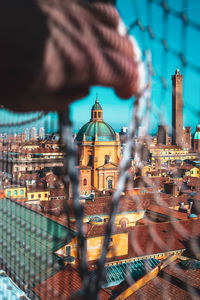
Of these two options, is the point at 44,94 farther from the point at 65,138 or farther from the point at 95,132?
the point at 95,132

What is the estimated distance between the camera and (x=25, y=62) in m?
0.21

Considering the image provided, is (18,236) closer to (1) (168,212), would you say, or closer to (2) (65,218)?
(2) (65,218)

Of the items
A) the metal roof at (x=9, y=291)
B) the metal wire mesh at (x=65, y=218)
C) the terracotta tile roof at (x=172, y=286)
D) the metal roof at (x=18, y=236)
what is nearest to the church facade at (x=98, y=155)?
the metal wire mesh at (x=65, y=218)

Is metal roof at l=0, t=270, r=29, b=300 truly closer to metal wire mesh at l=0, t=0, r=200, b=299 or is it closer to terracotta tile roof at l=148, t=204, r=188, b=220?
metal wire mesh at l=0, t=0, r=200, b=299

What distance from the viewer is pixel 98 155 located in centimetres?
726

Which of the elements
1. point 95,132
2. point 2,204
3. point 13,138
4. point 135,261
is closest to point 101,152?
point 95,132

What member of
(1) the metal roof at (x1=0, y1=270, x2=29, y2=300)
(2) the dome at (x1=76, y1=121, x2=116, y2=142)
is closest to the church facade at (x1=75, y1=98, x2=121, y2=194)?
(2) the dome at (x1=76, y1=121, x2=116, y2=142)

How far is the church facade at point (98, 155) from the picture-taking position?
699 cm

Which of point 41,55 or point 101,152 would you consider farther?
point 101,152

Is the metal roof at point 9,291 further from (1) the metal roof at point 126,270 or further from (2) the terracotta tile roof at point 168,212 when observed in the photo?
(2) the terracotta tile roof at point 168,212

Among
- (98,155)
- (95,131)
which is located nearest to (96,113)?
(95,131)

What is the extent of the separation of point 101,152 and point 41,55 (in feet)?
23.1

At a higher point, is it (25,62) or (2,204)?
(25,62)

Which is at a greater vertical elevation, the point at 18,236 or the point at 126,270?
the point at 18,236
